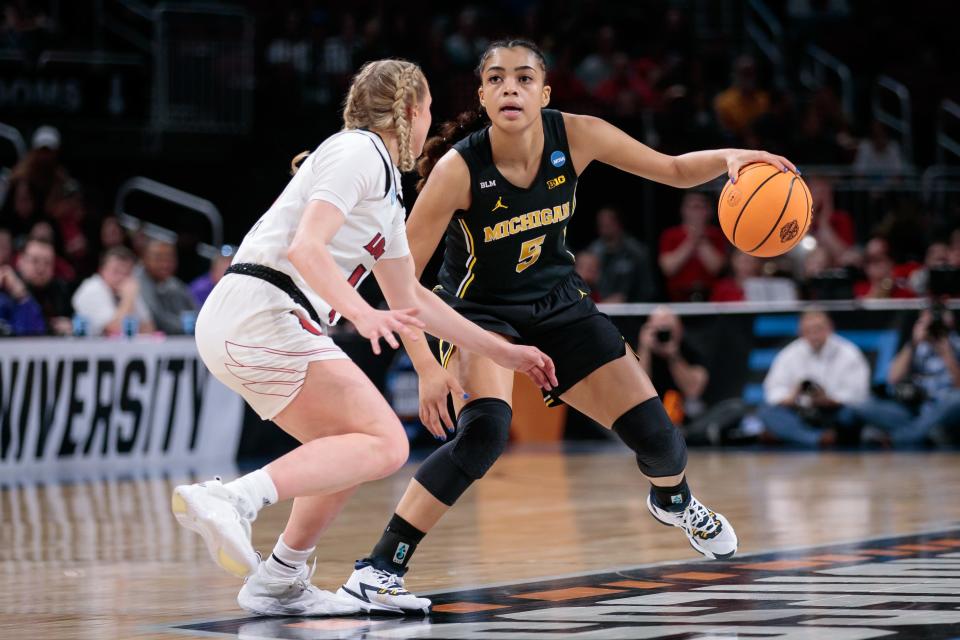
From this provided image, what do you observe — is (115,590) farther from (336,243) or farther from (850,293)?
(850,293)

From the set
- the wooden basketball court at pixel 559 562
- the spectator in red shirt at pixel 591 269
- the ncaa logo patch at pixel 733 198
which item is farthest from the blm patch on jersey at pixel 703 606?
the spectator in red shirt at pixel 591 269

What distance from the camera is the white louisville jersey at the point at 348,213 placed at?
4559 mm

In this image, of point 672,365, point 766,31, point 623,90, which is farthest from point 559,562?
point 766,31

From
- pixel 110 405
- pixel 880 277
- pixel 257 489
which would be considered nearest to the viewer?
pixel 257 489

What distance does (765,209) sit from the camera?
5395mm

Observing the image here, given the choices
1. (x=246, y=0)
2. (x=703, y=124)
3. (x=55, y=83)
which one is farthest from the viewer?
(x=246, y=0)

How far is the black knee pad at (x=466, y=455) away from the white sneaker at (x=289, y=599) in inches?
19.5

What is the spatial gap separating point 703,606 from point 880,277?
9.17 meters

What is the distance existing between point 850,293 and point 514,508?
5528 mm

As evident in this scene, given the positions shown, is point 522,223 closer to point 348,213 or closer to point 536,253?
point 536,253

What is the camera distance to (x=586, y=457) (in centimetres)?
1243

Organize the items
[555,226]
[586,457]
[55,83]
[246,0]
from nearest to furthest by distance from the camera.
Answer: [555,226], [586,457], [55,83], [246,0]

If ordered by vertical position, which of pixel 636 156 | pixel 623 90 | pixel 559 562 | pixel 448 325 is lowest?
pixel 559 562

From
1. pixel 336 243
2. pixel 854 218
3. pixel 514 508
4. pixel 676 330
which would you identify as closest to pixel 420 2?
pixel 854 218
